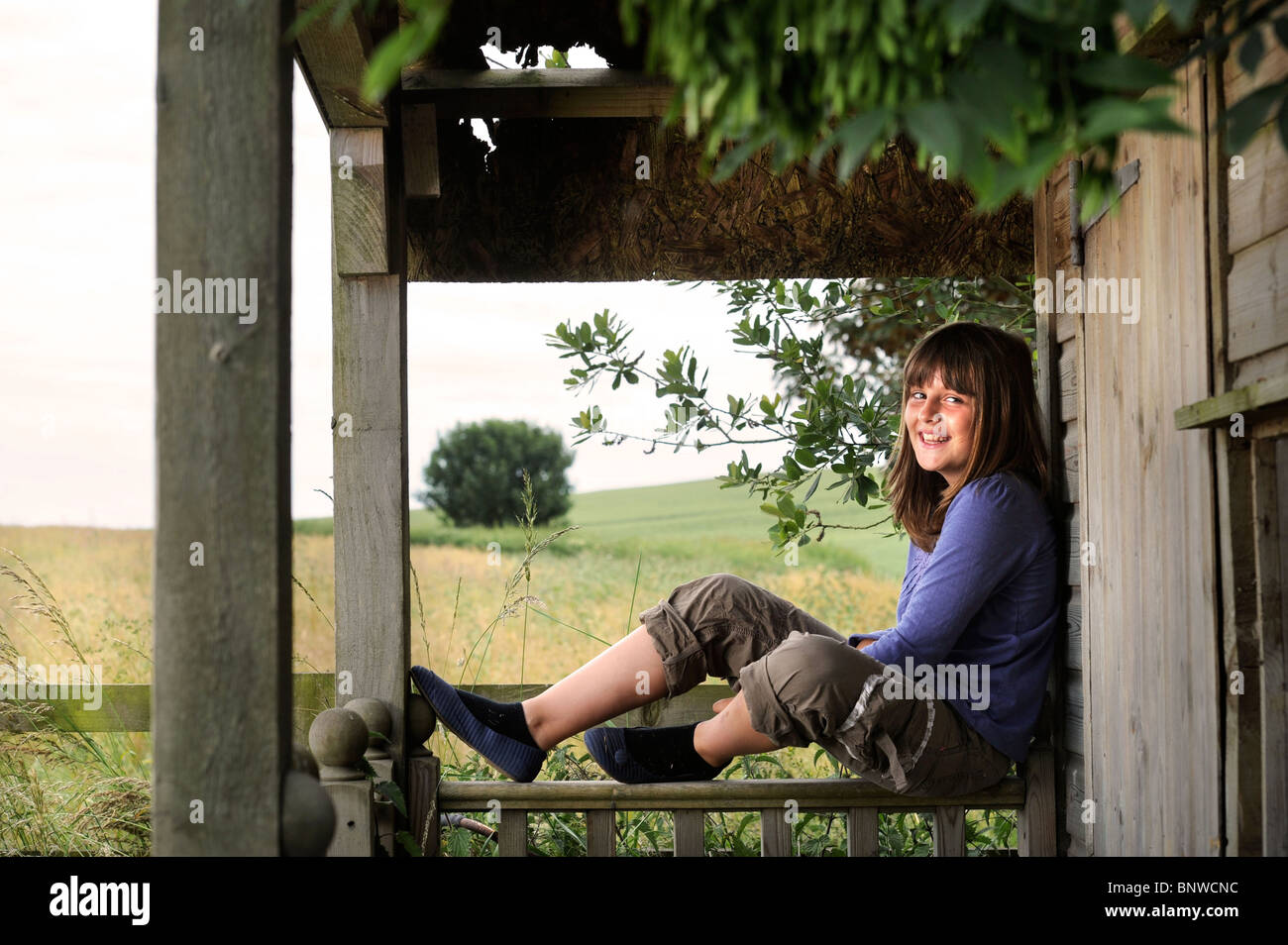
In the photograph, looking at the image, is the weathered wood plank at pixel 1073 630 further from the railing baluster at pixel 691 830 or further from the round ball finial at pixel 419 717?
the round ball finial at pixel 419 717

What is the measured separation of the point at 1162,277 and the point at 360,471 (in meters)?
1.77

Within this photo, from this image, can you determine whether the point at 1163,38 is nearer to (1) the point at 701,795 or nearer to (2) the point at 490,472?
(1) the point at 701,795

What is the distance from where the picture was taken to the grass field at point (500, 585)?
11.1 feet

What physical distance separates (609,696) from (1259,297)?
1528mm

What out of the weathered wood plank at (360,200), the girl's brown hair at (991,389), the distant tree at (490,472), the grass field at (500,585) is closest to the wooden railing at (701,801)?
the grass field at (500,585)

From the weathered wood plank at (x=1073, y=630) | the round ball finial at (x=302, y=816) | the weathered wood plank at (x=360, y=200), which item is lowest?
the round ball finial at (x=302, y=816)

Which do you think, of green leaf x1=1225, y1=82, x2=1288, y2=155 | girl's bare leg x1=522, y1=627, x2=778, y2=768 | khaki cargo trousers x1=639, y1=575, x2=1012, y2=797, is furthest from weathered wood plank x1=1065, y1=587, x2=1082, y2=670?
green leaf x1=1225, y1=82, x2=1288, y2=155

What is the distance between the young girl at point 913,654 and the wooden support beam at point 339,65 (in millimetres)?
1298

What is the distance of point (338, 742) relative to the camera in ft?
7.23

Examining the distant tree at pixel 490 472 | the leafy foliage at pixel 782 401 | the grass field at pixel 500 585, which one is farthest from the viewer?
the distant tree at pixel 490 472

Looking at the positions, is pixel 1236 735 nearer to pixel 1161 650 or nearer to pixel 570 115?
pixel 1161 650

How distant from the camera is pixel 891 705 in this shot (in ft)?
6.94

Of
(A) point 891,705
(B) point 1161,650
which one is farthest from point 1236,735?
(A) point 891,705

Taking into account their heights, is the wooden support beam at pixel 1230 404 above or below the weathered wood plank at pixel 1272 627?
above
